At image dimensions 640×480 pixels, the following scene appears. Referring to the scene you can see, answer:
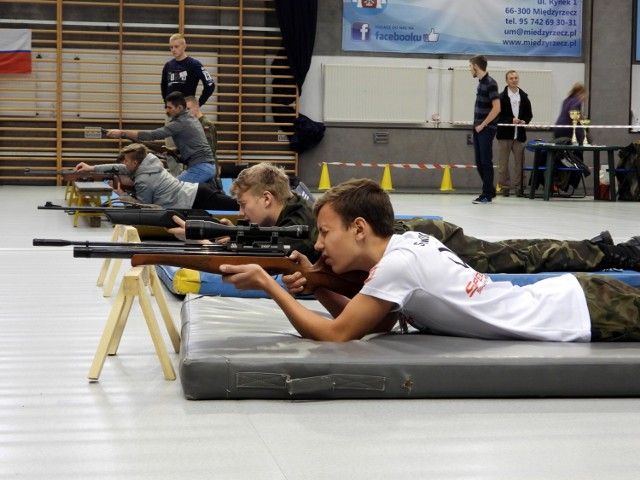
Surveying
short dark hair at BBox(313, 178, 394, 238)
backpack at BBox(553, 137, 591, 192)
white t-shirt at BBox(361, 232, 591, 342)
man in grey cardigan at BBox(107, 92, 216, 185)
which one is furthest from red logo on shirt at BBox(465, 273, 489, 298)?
backpack at BBox(553, 137, 591, 192)

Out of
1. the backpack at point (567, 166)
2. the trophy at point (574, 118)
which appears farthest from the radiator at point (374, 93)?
the trophy at point (574, 118)

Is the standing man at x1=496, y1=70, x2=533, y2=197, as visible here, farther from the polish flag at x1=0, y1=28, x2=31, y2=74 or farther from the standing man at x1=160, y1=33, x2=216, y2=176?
the polish flag at x1=0, y1=28, x2=31, y2=74

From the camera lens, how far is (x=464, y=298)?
2957mm

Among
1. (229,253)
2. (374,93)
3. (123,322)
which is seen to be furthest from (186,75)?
(229,253)

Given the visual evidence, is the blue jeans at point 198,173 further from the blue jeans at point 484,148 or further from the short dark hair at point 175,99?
the blue jeans at point 484,148

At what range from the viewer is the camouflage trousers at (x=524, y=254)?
14.6 ft

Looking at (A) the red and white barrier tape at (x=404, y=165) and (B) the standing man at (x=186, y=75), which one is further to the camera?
(A) the red and white barrier tape at (x=404, y=165)

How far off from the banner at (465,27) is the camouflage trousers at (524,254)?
1028cm

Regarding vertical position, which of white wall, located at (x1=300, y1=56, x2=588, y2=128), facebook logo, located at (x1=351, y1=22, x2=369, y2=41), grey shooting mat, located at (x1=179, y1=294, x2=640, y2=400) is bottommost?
grey shooting mat, located at (x1=179, y1=294, x2=640, y2=400)

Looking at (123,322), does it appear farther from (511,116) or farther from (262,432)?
(511,116)

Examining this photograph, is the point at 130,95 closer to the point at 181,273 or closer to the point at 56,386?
the point at 181,273

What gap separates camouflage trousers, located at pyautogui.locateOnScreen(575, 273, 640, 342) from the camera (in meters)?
3.07

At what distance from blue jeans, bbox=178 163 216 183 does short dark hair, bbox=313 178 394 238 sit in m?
5.70

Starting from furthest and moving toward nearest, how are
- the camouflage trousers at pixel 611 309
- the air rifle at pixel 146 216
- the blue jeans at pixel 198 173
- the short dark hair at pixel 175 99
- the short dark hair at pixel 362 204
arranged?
the blue jeans at pixel 198 173 → the short dark hair at pixel 175 99 → the air rifle at pixel 146 216 → the camouflage trousers at pixel 611 309 → the short dark hair at pixel 362 204
